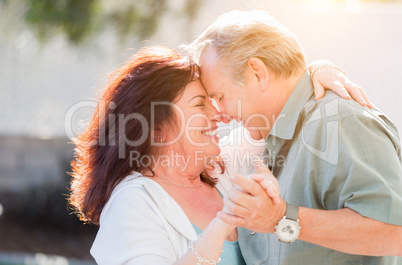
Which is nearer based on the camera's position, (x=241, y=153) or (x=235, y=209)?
(x=235, y=209)

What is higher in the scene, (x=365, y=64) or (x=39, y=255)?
(x=365, y=64)

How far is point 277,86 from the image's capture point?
8.61 feet

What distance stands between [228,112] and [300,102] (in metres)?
0.51

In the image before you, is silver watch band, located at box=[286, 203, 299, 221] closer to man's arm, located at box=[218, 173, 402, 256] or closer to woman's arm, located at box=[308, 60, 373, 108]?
man's arm, located at box=[218, 173, 402, 256]

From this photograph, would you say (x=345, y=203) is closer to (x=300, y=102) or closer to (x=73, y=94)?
(x=300, y=102)

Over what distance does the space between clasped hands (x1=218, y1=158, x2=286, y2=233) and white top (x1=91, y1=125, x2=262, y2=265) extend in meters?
0.46

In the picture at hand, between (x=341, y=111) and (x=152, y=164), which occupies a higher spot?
(x=341, y=111)

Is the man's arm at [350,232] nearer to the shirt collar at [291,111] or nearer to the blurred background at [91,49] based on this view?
the shirt collar at [291,111]

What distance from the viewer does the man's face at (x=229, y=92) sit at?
8.95ft

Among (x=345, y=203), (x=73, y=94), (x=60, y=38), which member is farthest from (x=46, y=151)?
(x=345, y=203)

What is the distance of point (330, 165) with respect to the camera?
7.07 ft

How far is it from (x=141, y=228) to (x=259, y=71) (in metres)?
1.00

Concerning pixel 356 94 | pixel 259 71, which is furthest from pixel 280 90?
pixel 356 94

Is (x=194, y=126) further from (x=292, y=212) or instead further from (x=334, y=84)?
(x=292, y=212)
